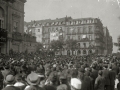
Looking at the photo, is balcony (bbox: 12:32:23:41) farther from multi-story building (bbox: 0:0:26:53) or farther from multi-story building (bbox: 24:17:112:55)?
multi-story building (bbox: 24:17:112:55)

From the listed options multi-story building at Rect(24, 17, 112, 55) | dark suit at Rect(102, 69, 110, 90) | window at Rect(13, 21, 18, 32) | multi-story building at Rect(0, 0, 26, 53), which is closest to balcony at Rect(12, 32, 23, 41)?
multi-story building at Rect(0, 0, 26, 53)

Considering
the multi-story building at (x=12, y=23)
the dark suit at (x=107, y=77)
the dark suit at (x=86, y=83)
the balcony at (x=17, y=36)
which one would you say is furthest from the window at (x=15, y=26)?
the dark suit at (x=86, y=83)

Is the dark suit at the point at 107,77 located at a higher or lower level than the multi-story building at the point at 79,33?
lower

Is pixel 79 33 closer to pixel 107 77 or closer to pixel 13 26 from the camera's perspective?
pixel 13 26

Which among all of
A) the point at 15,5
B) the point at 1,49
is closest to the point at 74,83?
the point at 1,49

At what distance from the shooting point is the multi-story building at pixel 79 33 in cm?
7383

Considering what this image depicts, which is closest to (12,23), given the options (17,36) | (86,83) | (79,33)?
(17,36)

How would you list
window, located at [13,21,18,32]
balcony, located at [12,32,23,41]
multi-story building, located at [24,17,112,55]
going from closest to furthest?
1. balcony, located at [12,32,23,41]
2. window, located at [13,21,18,32]
3. multi-story building, located at [24,17,112,55]

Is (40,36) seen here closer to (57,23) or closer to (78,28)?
(57,23)

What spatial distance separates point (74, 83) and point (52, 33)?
75395 mm

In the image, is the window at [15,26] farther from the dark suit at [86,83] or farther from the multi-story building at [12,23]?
the dark suit at [86,83]

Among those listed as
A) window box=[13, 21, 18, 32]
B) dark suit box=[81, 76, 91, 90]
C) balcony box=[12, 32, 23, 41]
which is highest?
window box=[13, 21, 18, 32]

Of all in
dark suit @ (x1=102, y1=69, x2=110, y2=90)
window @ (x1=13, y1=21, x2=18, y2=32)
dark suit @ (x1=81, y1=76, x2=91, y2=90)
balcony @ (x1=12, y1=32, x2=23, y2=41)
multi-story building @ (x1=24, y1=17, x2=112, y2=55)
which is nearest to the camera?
dark suit @ (x1=81, y1=76, x2=91, y2=90)

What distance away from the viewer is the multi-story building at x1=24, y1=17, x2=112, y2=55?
73831mm
